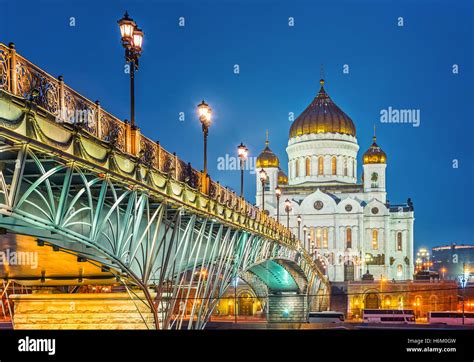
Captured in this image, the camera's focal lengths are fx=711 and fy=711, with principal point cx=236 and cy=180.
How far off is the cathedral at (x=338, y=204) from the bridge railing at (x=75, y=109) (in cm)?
8273

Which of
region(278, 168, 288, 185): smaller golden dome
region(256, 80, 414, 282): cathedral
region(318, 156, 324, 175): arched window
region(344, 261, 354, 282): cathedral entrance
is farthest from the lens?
region(278, 168, 288, 185): smaller golden dome

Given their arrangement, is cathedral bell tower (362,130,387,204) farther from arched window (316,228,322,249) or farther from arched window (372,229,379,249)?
arched window (316,228,322,249)

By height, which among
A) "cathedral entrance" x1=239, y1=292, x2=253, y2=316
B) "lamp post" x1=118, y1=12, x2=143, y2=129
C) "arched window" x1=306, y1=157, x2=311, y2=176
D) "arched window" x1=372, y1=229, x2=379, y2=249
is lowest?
"cathedral entrance" x1=239, y1=292, x2=253, y2=316

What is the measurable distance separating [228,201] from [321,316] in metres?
44.8

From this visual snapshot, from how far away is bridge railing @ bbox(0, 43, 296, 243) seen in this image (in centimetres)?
1231

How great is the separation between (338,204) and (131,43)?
3747 inches

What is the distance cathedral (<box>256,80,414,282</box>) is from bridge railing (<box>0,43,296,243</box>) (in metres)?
82.7

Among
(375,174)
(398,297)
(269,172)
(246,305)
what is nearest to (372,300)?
(398,297)

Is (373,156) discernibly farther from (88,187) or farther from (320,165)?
(88,187)

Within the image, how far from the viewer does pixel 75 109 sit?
48.4 feet

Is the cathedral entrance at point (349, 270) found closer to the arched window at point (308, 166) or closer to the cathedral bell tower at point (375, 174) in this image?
the cathedral bell tower at point (375, 174)

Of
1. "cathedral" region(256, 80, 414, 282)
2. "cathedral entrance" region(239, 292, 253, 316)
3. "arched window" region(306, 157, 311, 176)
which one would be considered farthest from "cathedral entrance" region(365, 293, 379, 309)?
"arched window" region(306, 157, 311, 176)
